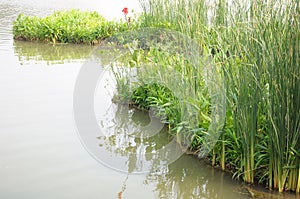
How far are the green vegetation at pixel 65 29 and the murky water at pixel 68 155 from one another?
324 centimetres

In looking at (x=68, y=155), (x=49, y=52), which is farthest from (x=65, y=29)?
(x=68, y=155)

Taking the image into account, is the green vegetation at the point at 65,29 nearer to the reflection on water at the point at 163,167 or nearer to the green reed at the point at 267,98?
the reflection on water at the point at 163,167

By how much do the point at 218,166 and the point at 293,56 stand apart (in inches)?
50.7

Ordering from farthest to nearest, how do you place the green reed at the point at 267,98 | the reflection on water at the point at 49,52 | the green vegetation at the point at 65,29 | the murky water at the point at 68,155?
the green vegetation at the point at 65,29 < the reflection on water at the point at 49,52 < the murky water at the point at 68,155 < the green reed at the point at 267,98

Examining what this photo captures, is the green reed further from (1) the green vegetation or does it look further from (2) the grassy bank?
(1) the green vegetation

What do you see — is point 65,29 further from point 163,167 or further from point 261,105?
point 261,105

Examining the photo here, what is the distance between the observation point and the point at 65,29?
997 cm

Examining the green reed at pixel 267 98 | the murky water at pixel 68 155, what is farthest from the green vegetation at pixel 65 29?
the green reed at pixel 267 98

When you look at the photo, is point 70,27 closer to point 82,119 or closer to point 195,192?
point 82,119

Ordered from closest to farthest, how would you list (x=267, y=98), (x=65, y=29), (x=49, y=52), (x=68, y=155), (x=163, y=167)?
(x=267, y=98) < (x=163, y=167) < (x=68, y=155) < (x=49, y=52) < (x=65, y=29)

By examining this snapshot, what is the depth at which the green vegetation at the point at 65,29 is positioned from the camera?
391 inches

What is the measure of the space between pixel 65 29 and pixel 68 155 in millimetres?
6438

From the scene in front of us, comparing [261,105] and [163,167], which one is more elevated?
[261,105]

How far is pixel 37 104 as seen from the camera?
17.9 ft
